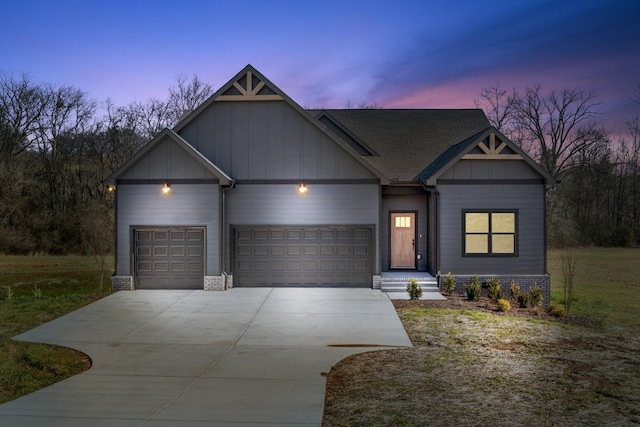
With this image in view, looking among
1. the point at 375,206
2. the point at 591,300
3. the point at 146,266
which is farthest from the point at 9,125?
the point at 591,300

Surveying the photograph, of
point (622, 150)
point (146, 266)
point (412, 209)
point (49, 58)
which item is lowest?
point (146, 266)

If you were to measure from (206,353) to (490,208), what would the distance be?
36.0 ft

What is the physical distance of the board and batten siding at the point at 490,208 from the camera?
53.9 ft

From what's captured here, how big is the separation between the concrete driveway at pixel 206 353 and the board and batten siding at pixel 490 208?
3159mm

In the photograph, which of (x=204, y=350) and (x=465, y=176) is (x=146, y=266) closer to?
(x=204, y=350)

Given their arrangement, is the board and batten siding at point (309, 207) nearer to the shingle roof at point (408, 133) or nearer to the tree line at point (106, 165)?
the shingle roof at point (408, 133)

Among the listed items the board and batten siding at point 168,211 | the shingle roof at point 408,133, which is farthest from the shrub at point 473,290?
the board and batten siding at point 168,211

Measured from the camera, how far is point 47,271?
22953 mm

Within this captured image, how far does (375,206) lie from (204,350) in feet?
28.1

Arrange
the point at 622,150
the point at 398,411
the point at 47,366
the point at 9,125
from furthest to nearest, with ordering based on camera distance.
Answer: the point at 622,150, the point at 9,125, the point at 47,366, the point at 398,411

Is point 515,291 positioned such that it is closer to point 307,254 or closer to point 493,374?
point 307,254

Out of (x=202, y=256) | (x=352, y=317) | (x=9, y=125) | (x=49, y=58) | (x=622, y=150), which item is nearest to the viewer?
(x=352, y=317)

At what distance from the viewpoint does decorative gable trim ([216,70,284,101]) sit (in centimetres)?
1650

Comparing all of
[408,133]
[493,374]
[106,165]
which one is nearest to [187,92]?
[106,165]
